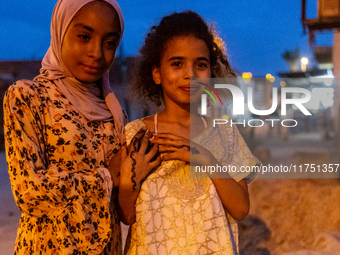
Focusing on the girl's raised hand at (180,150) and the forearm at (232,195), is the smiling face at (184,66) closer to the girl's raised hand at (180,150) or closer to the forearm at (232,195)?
the girl's raised hand at (180,150)

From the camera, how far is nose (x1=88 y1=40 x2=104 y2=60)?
1421mm

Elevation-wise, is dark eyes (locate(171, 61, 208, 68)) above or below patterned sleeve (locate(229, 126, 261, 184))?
above

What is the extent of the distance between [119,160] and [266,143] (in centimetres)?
1550

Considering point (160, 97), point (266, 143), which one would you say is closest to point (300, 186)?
point (160, 97)

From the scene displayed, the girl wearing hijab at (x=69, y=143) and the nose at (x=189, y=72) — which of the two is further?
the nose at (x=189, y=72)

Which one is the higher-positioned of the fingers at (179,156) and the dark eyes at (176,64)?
the dark eyes at (176,64)

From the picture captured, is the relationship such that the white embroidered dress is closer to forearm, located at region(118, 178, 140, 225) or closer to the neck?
forearm, located at region(118, 178, 140, 225)

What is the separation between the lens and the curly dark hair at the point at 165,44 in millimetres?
1577

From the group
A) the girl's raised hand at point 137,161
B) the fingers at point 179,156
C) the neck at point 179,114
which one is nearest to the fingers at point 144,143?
the girl's raised hand at point 137,161

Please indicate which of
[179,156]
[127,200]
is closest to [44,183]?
[127,200]

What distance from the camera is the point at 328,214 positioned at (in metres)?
4.58

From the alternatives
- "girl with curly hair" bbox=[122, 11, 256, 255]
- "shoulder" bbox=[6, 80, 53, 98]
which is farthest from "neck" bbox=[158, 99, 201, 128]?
"shoulder" bbox=[6, 80, 53, 98]

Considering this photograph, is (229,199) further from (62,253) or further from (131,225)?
(62,253)

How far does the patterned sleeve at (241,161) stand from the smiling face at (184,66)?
315 millimetres
